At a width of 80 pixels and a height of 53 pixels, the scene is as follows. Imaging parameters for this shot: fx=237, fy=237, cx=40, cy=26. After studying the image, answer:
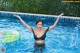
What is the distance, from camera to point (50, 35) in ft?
36.1

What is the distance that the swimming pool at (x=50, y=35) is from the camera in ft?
29.7

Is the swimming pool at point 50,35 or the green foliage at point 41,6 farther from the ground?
the green foliage at point 41,6

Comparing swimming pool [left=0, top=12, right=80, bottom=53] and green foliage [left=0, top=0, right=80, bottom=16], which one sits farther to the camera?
green foliage [left=0, top=0, right=80, bottom=16]

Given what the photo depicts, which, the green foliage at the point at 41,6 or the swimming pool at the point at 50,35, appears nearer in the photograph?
the swimming pool at the point at 50,35

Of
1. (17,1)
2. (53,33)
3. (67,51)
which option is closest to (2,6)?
(17,1)

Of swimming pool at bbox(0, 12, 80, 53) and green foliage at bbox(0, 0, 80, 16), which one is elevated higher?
green foliage at bbox(0, 0, 80, 16)

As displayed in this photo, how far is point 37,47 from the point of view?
723 cm

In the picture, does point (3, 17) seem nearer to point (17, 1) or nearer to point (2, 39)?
point (17, 1)

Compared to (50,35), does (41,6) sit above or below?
above

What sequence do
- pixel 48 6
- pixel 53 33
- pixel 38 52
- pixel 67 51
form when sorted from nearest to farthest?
pixel 38 52 → pixel 67 51 → pixel 53 33 → pixel 48 6

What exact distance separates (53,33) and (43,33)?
4115 millimetres

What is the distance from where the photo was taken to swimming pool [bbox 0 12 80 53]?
9059mm

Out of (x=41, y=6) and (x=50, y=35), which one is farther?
(x=41, y=6)

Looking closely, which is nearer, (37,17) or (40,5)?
(37,17)
